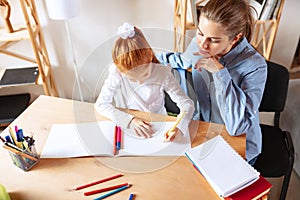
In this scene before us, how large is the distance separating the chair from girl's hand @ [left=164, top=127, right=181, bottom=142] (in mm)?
491

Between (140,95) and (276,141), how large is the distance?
27.5 inches

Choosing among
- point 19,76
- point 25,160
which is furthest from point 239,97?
point 19,76

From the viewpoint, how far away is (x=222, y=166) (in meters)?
0.84

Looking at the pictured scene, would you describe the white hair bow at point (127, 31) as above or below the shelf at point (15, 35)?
above

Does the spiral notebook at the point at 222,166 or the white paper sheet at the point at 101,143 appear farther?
the white paper sheet at the point at 101,143

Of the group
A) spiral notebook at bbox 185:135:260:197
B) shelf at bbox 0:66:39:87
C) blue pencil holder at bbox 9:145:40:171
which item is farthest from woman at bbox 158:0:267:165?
shelf at bbox 0:66:39:87

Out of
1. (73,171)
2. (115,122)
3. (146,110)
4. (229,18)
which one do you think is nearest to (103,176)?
(73,171)

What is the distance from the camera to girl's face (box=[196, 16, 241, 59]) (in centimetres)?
98

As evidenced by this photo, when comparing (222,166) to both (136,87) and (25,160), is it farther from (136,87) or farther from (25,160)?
(25,160)

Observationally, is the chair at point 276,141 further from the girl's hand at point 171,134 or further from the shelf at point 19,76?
the shelf at point 19,76

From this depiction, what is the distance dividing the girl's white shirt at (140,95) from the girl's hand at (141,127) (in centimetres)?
2

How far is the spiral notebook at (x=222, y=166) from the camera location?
78cm

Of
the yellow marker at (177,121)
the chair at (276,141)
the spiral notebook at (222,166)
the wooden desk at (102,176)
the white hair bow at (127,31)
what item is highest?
the white hair bow at (127,31)

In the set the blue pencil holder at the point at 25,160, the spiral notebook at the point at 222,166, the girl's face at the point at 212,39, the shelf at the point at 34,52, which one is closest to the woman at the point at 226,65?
the girl's face at the point at 212,39
